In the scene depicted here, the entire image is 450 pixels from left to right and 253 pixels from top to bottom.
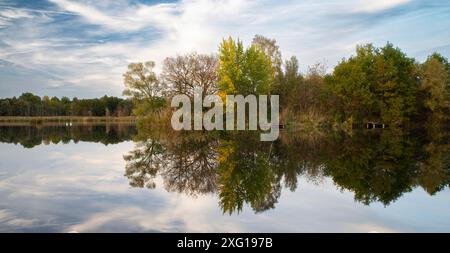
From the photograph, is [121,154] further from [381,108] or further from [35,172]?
Answer: [381,108]

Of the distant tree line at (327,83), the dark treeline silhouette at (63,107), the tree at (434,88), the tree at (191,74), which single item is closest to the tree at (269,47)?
the distant tree line at (327,83)

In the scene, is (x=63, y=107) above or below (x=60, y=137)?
above

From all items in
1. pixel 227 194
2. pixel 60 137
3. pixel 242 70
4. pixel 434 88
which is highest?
pixel 242 70

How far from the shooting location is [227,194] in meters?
5.93

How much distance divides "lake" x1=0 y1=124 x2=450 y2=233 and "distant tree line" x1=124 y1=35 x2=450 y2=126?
1769 cm

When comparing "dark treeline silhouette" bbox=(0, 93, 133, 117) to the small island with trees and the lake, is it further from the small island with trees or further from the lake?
the lake

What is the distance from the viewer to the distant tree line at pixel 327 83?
27609 millimetres

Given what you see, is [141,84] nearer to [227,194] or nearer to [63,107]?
[227,194]

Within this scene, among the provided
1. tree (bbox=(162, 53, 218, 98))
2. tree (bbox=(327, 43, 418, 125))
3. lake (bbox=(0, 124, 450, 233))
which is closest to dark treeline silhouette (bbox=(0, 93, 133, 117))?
tree (bbox=(162, 53, 218, 98))

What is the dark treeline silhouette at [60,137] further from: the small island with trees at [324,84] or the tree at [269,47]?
the tree at [269,47]

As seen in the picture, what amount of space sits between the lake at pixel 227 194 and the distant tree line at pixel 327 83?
58.0ft

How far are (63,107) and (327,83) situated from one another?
72.6 meters

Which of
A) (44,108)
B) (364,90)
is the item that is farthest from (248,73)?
(44,108)

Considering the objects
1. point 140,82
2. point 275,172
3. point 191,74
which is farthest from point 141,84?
point 275,172
